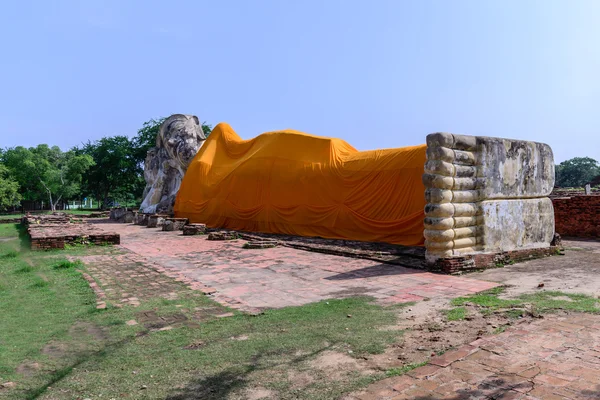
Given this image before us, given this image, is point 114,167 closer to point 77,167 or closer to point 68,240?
point 77,167

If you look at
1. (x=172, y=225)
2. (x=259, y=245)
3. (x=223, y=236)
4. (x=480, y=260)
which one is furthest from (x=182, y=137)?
(x=480, y=260)

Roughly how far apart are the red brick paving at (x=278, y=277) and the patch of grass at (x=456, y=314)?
0.68m

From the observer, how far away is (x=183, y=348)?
3.89 metres

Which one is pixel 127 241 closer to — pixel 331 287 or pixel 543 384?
pixel 331 287

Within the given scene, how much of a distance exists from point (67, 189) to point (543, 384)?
38761 millimetres

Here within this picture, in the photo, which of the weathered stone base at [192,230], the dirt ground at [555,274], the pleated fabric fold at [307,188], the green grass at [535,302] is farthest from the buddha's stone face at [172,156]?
the green grass at [535,302]

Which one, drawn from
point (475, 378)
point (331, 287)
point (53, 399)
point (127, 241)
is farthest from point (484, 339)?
point (127, 241)

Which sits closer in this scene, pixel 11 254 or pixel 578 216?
pixel 11 254

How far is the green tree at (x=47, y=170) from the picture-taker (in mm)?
35219

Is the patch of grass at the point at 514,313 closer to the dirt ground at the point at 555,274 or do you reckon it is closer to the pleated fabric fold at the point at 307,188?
the dirt ground at the point at 555,274

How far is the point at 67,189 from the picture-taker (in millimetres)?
35812

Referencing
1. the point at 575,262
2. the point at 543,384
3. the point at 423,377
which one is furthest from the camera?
the point at 575,262

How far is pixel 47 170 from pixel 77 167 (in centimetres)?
266

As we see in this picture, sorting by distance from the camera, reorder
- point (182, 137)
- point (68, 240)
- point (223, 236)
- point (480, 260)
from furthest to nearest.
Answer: point (182, 137)
point (223, 236)
point (68, 240)
point (480, 260)
